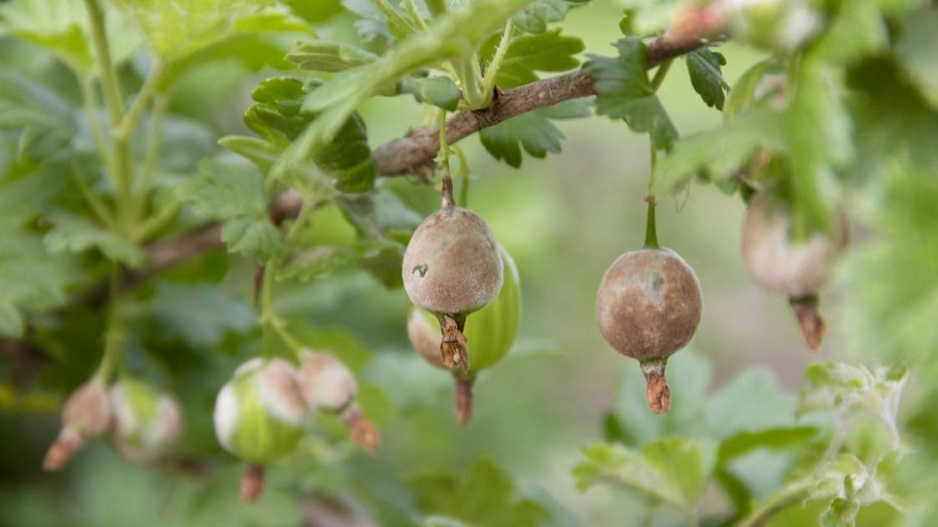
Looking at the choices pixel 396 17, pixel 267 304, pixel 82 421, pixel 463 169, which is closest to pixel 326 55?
pixel 396 17

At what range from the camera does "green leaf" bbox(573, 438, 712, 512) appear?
755 millimetres

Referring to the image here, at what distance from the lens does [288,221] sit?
2.59ft

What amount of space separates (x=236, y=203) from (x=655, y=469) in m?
0.35

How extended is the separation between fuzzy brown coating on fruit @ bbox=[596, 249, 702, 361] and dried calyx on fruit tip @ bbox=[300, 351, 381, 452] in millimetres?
253

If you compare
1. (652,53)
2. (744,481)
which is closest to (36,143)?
(652,53)

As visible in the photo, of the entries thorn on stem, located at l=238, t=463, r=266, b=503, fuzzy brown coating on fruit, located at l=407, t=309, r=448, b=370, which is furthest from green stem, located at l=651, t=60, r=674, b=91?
thorn on stem, located at l=238, t=463, r=266, b=503

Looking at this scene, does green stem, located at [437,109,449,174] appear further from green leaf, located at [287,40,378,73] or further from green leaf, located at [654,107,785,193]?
green leaf, located at [654,107,785,193]

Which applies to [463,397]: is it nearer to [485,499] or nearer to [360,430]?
[360,430]

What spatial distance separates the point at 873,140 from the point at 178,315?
0.80 meters

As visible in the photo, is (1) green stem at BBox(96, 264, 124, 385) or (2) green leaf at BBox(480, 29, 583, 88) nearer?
(2) green leaf at BBox(480, 29, 583, 88)

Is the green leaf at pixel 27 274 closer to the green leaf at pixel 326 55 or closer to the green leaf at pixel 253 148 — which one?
the green leaf at pixel 253 148

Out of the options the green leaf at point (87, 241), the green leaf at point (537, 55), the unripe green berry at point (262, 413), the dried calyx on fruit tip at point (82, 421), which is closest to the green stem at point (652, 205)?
the green leaf at point (537, 55)

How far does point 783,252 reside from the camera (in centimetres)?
49

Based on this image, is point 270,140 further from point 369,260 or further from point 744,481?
point 744,481
